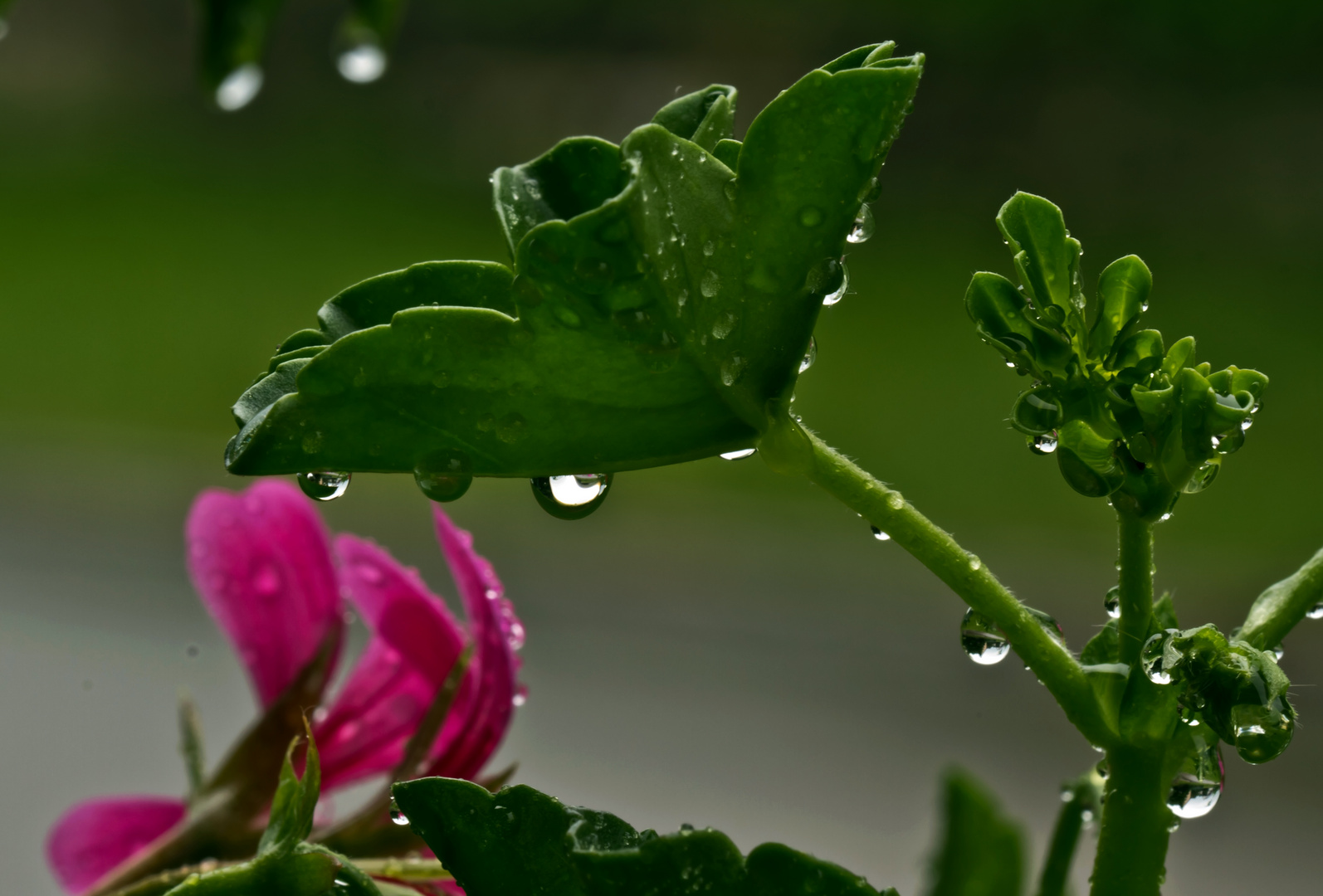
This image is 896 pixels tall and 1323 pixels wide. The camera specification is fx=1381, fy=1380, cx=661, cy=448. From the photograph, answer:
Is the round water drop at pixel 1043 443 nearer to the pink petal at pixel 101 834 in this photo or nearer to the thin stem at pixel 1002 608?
the thin stem at pixel 1002 608

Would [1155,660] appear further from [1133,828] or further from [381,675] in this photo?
[381,675]

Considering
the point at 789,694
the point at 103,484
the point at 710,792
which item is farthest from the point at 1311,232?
the point at 103,484

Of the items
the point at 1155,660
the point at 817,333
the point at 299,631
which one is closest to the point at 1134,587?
the point at 1155,660

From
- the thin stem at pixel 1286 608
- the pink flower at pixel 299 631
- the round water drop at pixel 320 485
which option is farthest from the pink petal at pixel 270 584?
the thin stem at pixel 1286 608

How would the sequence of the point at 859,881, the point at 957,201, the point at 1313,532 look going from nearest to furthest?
the point at 859,881 < the point at 1313,532 < the point at 957,201

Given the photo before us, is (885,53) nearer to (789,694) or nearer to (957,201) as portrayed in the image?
(789,694)

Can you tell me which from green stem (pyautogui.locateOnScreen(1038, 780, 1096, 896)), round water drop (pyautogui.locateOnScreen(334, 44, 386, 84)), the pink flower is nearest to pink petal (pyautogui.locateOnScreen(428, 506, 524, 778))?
the pink flower

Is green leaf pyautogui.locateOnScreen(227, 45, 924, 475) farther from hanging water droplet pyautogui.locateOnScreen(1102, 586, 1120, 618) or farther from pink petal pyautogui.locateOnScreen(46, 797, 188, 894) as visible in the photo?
pink petal pyautogui.locateOnScreen(46, 797, 188, 894)

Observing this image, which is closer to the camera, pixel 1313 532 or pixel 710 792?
pixel 710 792
